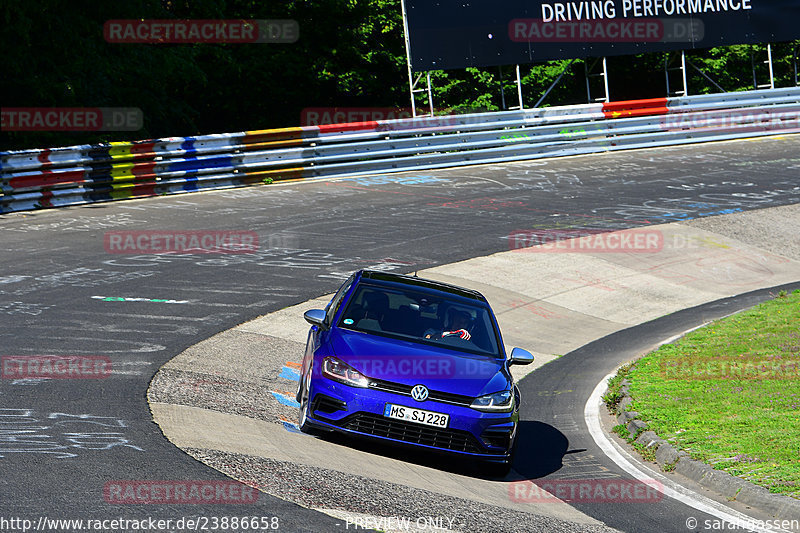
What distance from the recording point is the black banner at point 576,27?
1030 inches

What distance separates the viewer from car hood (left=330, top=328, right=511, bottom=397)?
7.87 metres

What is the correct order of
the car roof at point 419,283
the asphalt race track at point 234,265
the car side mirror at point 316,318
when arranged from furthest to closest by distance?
the car roof at point 419,283 → the car side mirror at point 316,318 → the asphalt race track at point 234,265

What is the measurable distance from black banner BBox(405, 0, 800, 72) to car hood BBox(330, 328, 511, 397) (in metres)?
18.6

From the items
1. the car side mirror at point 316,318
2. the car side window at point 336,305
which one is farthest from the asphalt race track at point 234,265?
the car side window at point 336,305

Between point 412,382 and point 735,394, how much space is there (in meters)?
4.31

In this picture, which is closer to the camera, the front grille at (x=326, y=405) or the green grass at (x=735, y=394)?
the front grille at (x=326, y=405)

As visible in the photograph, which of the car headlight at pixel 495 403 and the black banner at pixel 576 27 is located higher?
the black banner at pixel 576 27

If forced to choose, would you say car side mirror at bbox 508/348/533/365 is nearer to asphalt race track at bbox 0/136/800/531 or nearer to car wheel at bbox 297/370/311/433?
asphalt race track at bbox 0/136/800/531

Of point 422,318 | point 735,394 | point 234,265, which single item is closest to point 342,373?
point 422,318

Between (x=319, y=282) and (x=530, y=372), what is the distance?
4.26 m

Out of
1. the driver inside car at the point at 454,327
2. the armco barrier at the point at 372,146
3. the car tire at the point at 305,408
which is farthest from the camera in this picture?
the armco barrier at the point at 372,146

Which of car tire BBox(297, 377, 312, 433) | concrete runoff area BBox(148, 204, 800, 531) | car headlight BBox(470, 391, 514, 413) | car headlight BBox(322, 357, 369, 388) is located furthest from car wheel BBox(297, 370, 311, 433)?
car headlight BBox(470, 391, 514, 413)

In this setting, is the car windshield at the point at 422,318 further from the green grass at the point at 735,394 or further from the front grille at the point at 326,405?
the green grass at the point at 735,394

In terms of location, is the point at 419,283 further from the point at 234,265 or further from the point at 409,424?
the point at 234,265
